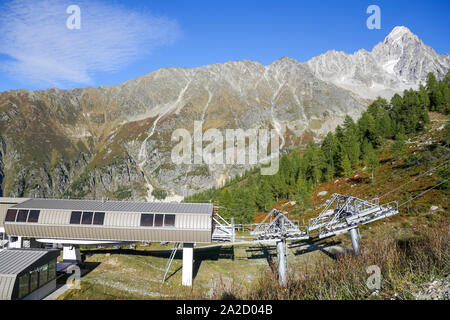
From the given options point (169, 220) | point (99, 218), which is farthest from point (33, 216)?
point (169, 220)

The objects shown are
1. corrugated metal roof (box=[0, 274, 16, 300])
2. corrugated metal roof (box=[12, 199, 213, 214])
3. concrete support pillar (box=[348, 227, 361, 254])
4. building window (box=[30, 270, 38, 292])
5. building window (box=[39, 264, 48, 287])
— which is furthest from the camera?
concrete support pillar (box=[348, 227, 361, 254])

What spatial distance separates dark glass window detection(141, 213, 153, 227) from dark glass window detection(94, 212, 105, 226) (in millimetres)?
4431

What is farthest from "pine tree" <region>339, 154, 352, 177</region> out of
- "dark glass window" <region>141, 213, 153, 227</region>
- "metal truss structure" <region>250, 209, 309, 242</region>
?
"dark glass window" <region>141, 213, 153, 227</region>

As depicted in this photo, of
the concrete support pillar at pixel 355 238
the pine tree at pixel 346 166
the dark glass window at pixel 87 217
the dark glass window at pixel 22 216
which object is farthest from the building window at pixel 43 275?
the pine tree at pixel 346 166

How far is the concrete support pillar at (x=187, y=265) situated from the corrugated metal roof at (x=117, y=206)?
401 centimetres

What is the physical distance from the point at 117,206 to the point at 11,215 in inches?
469

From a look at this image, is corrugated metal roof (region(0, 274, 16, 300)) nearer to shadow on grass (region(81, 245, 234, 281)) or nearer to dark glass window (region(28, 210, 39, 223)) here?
dark glass window (region(28, 210, 39, 223))

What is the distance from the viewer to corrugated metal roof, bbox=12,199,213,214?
1112 inches

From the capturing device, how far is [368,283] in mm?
15844

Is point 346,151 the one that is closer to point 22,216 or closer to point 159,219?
point 159,219

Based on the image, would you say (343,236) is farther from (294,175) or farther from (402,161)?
(294,175)

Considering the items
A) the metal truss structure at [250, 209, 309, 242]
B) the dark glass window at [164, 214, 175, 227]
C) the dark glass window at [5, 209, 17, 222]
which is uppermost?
the dark glass window at [5, 209, 17, 222]
